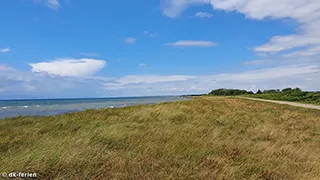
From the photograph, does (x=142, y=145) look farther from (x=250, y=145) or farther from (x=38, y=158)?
(x=250, y=145)

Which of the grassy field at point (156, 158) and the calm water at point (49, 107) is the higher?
the calm water at point (49, 107)

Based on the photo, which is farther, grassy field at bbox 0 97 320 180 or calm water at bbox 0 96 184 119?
calm water at bbox 0 96 184 119

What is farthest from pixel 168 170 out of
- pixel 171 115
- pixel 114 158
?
pixel 171 115

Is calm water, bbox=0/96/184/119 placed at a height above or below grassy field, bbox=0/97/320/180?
above

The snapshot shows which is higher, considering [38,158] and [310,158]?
[38,158]

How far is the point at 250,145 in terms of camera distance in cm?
905

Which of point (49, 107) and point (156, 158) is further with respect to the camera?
point (49, 107)

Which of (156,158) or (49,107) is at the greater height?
(49,107)

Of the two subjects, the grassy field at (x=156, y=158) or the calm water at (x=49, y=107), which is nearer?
the grassy field at (x=156, y=158)

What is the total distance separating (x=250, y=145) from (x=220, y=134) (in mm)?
1764

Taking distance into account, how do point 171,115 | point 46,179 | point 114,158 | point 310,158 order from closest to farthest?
point 46,179
point 114,158
point 310,158
point 171,115

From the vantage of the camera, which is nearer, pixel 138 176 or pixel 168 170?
pixel 138 176

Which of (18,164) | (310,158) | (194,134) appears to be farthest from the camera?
(194,134)

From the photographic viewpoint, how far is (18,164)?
19.4 feet
